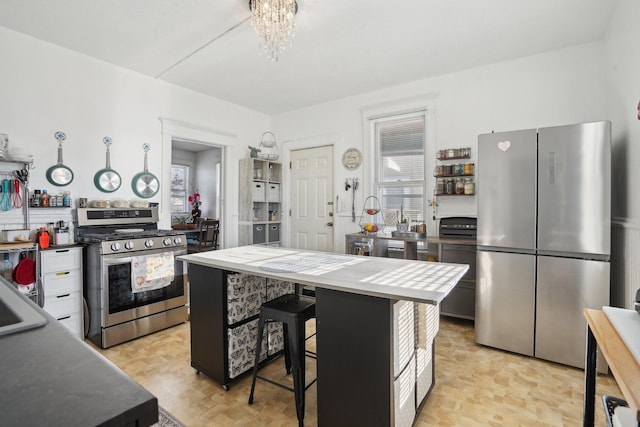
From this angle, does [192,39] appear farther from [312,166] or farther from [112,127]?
[312,166]

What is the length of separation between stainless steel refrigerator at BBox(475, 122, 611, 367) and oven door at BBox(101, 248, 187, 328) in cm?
306

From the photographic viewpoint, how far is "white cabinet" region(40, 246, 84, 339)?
109 inches

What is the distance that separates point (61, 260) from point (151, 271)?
0.73 meters

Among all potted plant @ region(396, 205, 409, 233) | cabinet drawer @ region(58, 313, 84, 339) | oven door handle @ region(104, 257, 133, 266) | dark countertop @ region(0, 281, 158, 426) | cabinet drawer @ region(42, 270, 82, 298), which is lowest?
cabinet drawer @ region(58, 313, 84, 339)

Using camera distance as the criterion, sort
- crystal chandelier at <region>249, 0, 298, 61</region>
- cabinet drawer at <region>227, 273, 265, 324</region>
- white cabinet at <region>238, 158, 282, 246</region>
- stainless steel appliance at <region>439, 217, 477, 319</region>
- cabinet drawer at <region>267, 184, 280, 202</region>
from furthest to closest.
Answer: cabinet drawer at <region>267, 184, 280, 202</region> < white cabinet at <region>238, 158, 282, 246</region> < stainless steel appliance at <region>439, 217, 477, 319</region> < crystal chandelier at <region>249, 0, 298, 61</region> < cabinet drawer at <region>227, 273, 265, 324</region>

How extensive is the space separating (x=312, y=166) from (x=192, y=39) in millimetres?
2465

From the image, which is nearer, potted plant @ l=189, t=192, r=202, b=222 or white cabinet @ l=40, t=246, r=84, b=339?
white cabinet @ l=40, t=246, r=84, b=339

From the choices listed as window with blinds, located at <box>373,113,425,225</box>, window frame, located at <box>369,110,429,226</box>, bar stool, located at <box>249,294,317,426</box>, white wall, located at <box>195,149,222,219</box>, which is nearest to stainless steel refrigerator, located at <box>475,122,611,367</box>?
window frame, located at <box>369,110,429,226</box>

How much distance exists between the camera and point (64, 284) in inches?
114

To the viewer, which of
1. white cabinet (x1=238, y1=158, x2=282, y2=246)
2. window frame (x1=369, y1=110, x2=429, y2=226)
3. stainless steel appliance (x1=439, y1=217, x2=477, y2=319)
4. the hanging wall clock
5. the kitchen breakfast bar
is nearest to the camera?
the kitchen breakfast bar

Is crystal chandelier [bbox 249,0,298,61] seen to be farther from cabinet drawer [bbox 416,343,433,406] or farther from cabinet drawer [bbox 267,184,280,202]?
cabinet drawer [bbox 267,184,280,202]

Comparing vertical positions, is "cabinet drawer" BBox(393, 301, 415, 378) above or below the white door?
below

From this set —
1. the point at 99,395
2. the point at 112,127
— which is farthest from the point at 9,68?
the point at 99,395

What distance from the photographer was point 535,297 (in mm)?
2668
